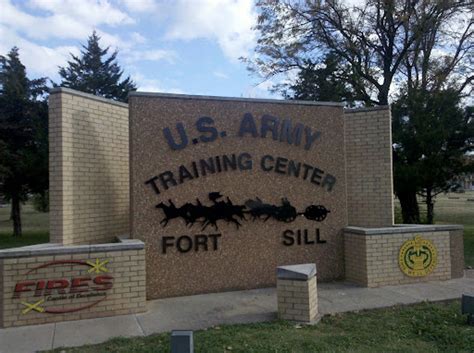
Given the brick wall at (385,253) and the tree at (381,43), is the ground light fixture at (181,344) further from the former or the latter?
the tree at (381,43)

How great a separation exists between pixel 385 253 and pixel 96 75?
2233 cm

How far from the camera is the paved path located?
5.04 metres

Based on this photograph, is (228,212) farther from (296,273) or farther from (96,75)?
(96,75)

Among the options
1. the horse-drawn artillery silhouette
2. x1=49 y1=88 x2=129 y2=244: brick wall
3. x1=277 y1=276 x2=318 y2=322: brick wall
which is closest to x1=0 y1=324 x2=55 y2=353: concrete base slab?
x1=49 y1=88 x2=129 y2=244: brick wall

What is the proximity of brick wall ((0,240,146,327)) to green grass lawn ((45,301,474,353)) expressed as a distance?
1.15 metres

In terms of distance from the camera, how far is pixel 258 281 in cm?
733

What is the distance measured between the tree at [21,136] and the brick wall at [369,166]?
45.3ft

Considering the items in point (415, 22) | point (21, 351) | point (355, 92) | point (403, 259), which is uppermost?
point (415, 22)

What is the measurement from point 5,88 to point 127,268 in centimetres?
1758

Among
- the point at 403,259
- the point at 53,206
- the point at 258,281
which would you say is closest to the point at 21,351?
the point at 53,206

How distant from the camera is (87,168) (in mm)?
7012

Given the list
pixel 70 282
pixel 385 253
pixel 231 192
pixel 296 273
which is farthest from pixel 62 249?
pixel 385 253

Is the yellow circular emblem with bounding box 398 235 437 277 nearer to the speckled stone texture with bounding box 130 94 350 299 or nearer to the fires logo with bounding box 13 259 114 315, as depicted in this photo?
the speckled stone texture with bounding box 130 94 350 299

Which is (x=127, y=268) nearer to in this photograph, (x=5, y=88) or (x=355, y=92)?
(x=355, y=92)
